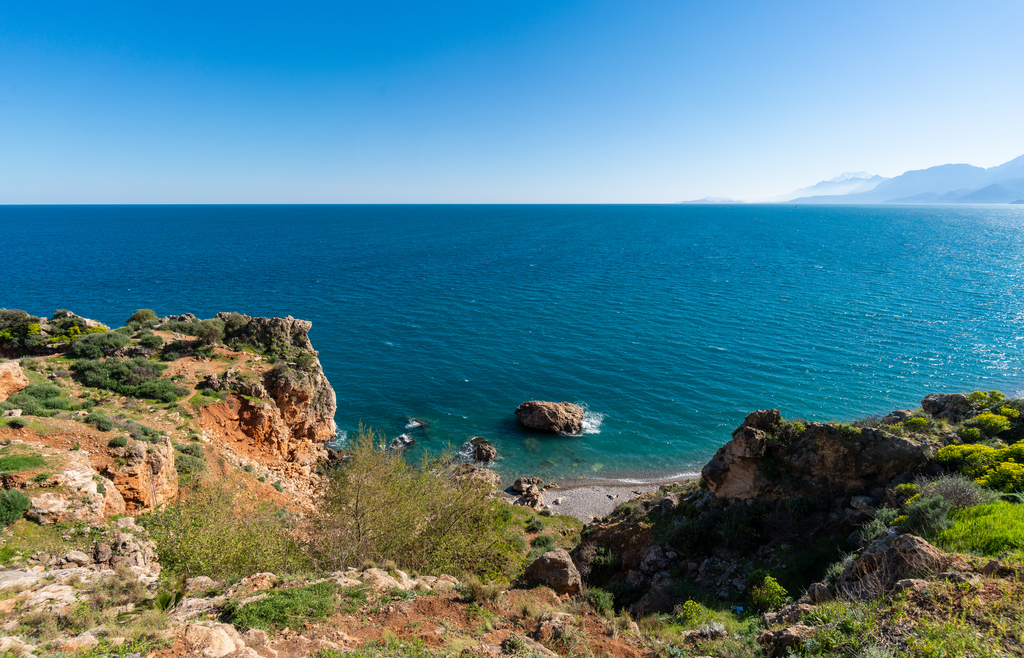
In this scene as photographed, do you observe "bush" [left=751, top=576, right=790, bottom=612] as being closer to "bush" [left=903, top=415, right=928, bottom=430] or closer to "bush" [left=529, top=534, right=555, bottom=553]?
"bush" [left=903, top=415, right=928, bottom=430]

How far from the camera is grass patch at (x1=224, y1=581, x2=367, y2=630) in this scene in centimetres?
1099

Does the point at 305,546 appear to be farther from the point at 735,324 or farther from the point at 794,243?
the point at 794,243

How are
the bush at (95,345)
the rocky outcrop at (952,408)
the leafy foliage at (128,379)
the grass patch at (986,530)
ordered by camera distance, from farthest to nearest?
1. the bush at (95,345)
2. the leafy foliage at (128,379)
3. the rocky outcrop at (952,408)
4. the grass patch at (986,530)

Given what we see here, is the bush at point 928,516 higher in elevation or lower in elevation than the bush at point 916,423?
lower

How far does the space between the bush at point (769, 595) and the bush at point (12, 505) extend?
27810mm

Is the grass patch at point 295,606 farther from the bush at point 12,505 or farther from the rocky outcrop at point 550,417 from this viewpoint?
the rocky outcrop at point 550,417

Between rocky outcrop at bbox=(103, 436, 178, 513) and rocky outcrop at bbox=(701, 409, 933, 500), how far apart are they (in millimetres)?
28577

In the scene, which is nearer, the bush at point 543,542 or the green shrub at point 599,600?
the green shrub at point 599,600

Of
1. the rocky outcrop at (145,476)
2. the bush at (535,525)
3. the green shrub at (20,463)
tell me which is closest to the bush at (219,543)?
the rocky outcrop at (145,476)

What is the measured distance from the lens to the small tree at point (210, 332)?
117 ft

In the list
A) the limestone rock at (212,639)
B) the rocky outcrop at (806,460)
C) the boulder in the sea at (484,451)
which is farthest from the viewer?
the boulder in the sea at (484,451)

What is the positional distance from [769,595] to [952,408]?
56.1 ft

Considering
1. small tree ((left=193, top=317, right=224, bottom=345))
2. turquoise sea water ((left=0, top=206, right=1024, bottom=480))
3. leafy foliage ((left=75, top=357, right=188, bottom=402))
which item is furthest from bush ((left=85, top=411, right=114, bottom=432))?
turquoise sea water ((left=0, top=206, right=1024, bottom=480))

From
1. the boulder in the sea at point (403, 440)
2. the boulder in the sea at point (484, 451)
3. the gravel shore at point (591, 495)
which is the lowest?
the gravel shore at point (591, 495)
